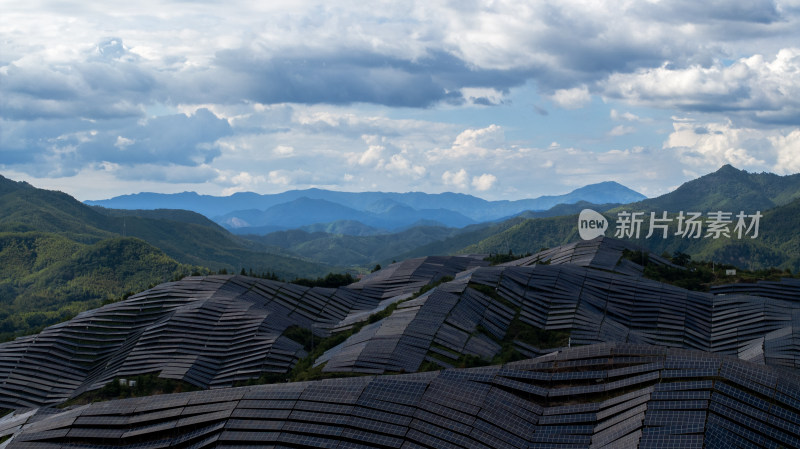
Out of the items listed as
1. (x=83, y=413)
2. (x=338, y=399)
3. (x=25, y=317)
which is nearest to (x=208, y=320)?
(x=83, y=413)

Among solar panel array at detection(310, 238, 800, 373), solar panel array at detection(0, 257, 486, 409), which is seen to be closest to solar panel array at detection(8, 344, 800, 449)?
solar panel array at detection(310, 238, 800, 373)

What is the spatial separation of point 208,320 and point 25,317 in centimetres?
10005

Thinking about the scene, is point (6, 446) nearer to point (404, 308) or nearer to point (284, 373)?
point (284, 373)

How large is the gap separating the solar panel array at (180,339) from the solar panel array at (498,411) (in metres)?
32.9

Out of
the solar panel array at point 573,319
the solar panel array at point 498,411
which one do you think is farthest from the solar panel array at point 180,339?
Result: the solar panel array at point 498,411

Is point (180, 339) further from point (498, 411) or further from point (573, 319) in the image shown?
point (498, 411)

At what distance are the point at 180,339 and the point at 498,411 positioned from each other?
5737cm

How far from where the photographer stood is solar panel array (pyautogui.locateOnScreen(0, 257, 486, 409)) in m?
89.8

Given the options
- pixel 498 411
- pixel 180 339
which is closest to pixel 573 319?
pixel 498 411

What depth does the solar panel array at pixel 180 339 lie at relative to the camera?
8975cm

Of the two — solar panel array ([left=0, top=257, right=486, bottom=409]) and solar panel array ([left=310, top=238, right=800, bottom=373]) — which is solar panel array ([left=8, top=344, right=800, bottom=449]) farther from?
solar panel array ([left=0, top=257, right=486, bottom=409])

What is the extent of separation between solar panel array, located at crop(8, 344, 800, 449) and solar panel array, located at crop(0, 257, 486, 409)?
108ft

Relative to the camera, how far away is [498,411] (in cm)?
4953

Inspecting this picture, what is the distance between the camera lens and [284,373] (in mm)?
86688
